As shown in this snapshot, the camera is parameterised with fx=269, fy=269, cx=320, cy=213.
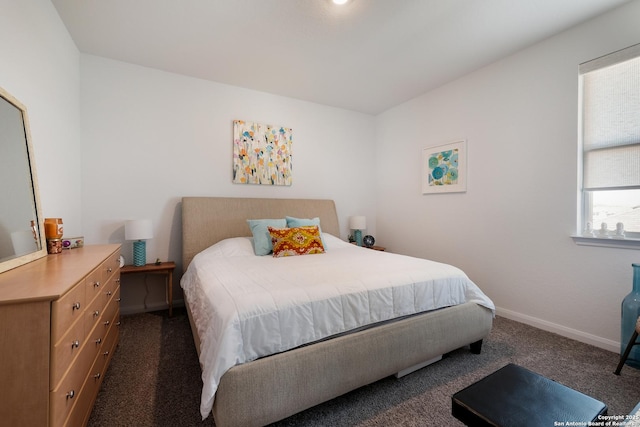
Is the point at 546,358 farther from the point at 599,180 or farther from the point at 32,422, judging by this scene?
the point at 32,422

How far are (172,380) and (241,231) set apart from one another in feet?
5.54

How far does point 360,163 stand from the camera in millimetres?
4301

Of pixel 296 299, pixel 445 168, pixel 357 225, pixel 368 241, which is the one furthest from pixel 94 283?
pixel 445 168

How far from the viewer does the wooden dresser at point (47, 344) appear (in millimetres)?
875

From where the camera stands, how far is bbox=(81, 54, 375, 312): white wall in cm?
269

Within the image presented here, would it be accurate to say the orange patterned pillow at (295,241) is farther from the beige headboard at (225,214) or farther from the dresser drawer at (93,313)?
the dresser drawer at (93,313)

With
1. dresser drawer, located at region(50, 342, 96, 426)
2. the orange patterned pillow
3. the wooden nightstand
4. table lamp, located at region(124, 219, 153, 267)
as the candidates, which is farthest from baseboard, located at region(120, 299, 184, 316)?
dresser drawer, located at region(50, 342, 96, 426)

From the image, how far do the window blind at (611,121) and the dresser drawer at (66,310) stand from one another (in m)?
3.45

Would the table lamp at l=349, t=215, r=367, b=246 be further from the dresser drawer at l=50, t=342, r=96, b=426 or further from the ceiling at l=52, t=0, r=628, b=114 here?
the dresser drawer at l=50, t=342, r=96, b=426

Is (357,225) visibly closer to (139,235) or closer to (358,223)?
(358,223)

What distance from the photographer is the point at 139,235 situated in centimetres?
260

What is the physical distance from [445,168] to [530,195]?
0.94 meters

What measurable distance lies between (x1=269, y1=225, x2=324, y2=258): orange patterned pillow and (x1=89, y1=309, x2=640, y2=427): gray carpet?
109 cm

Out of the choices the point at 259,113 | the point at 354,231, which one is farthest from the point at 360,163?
the point at 259,113
